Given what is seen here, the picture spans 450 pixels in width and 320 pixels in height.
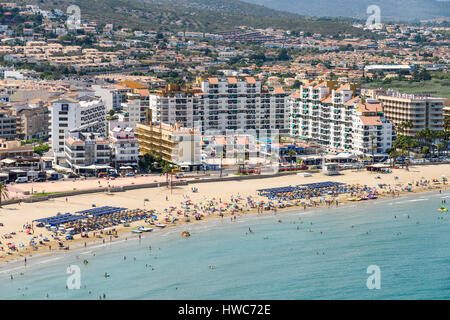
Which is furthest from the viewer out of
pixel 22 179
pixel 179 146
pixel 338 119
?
pixel 338 119

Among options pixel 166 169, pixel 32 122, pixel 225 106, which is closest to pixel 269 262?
pixel 166 169

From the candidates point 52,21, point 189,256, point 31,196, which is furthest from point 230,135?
point 52,21

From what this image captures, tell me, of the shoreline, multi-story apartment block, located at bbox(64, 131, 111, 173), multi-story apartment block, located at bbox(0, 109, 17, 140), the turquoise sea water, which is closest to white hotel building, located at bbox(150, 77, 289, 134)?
multi-story apartment block, located at bbox(0, 109, 17, 140)

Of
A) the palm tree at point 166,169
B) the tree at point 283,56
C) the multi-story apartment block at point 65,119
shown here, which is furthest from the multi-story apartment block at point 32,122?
the tree at point 283,56

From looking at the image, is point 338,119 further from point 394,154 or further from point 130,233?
point 130,233

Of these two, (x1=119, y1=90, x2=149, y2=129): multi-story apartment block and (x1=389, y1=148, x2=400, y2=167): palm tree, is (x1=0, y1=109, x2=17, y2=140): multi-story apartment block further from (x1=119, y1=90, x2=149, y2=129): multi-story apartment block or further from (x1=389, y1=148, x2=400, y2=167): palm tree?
(x1=389, y1=148, x2=400, y2=167): palm tree
